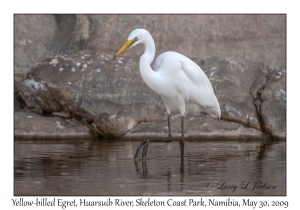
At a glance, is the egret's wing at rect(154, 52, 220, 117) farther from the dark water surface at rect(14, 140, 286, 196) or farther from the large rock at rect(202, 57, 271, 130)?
the large rock at rect(202, 57, 271, 130)

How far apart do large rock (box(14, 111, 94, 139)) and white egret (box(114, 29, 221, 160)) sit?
2.60 meters

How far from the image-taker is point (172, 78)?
32.7ft

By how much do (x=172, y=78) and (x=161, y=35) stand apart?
6085mm

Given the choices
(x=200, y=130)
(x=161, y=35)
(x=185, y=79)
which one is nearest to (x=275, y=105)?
(x=200, y=130)

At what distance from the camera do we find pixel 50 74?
12969mm

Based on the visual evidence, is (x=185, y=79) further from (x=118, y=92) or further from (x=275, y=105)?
(x=275, y=105)

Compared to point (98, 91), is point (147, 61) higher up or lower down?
higher up

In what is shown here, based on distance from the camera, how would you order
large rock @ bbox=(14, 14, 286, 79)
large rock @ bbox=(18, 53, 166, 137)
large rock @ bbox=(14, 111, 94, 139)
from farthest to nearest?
large rock @ bbox=(14, 14, 286, 79)
large rock @ bbox=(18, 53, 166, 137)
large rock @ bbox=(14, 111, 94, 139)

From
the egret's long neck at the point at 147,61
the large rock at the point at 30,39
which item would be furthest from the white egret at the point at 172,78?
the large rock at the point at 30,39

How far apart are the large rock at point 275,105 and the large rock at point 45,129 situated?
3.44 meters

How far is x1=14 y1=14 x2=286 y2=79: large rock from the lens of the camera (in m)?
15.7

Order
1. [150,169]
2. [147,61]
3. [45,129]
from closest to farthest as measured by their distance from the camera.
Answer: [150,169] → [147,61] → [45,129]

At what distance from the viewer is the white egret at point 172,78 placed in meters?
9.80

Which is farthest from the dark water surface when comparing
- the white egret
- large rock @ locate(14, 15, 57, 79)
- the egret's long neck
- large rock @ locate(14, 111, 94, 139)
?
large rock @ locate(14, 15, 57, 79)
